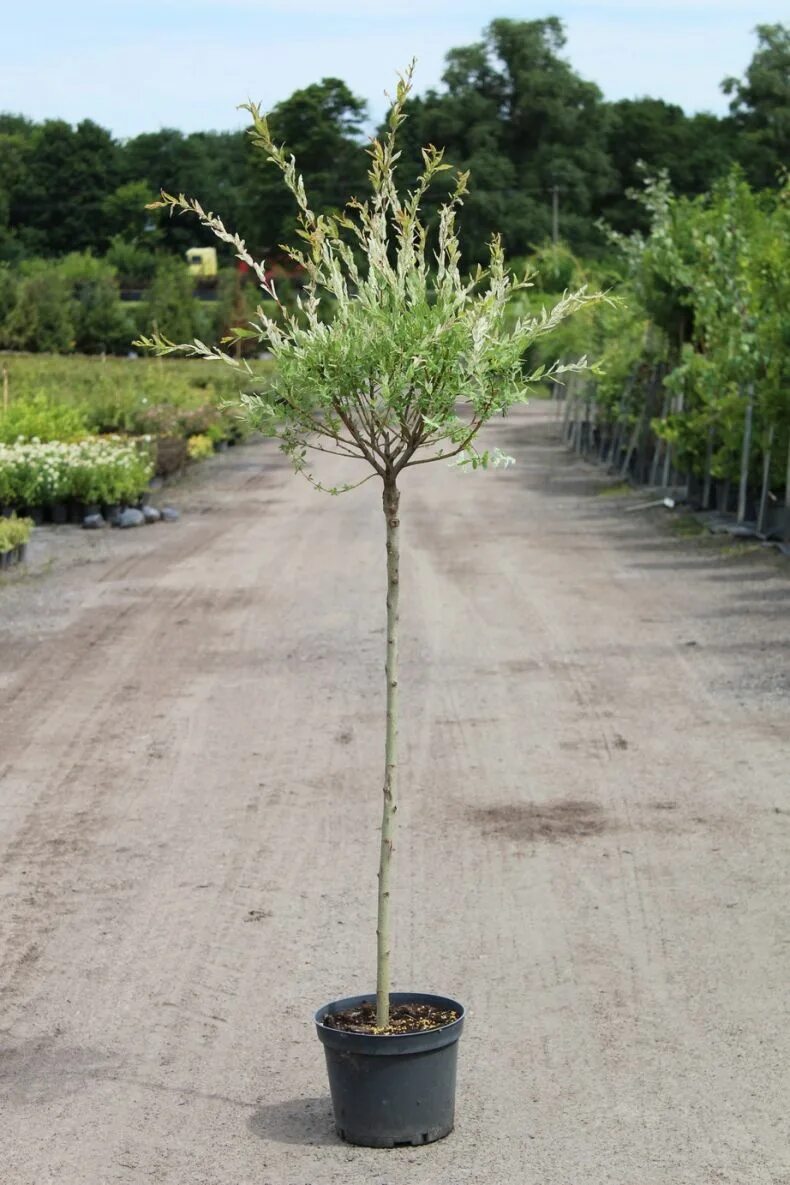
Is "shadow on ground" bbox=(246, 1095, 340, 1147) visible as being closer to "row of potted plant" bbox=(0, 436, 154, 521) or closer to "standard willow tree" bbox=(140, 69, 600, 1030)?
"standard willow tree" bbox=(140, 69, 600, 1030)

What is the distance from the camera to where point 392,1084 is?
510 centimetres

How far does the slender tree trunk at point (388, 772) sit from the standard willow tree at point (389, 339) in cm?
1

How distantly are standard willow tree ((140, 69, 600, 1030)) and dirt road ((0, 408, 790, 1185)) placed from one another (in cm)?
79

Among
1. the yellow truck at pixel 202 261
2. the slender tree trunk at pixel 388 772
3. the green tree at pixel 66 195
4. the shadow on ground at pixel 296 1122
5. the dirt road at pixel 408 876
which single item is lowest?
the dirt road at pixel 408 876

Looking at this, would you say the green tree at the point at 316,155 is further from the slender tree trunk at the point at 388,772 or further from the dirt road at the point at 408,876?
the slender tree trunk at the point at 388,772

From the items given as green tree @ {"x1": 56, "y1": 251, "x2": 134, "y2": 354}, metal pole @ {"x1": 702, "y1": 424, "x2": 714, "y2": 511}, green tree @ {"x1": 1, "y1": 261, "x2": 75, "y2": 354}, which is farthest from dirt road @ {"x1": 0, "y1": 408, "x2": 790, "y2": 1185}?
green tree @ {"x1": 56, "y1": 251, "x2": 134, "y2": 354}

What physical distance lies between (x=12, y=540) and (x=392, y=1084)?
46.7ft

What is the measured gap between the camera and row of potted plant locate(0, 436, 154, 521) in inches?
873

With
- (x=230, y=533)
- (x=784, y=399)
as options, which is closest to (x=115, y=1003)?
(x=784, y=399)

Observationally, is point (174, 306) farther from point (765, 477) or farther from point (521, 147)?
point (765, 477)

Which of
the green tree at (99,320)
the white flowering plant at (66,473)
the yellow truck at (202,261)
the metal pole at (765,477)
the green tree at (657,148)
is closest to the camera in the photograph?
the metal pole at (765,477)

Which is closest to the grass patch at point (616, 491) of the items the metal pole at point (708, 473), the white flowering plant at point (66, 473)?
the metal pole at point (708, 473)

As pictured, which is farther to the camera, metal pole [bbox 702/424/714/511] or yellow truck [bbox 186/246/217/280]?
yellow truck [bbox 186/246/217/280]

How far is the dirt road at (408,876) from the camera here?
210 inches
